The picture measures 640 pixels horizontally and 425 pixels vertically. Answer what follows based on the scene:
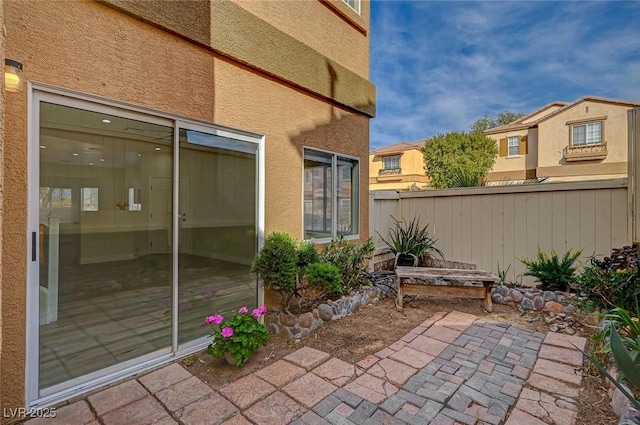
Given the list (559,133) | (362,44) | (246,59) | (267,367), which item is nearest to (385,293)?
(267,367)

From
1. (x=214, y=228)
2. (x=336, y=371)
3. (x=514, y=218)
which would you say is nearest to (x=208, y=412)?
(x=336, y=371)

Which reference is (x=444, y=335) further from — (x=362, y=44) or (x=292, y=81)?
(x=362, y=44)

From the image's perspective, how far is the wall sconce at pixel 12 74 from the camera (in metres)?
2.11

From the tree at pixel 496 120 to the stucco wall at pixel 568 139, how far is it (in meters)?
10.5

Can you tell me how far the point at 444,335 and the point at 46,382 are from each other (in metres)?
3.96

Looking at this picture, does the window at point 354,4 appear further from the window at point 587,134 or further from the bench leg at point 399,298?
the window at point 587,134

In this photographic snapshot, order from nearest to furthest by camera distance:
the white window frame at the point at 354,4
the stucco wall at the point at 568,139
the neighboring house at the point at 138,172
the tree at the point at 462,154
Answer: the neighboring house at the point at 138,172
the white window frame at the point at 354,4
the tree at the point at 462,154
the stucco wall at the point at 568,139

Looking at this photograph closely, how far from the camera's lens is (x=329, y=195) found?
5.02 meters

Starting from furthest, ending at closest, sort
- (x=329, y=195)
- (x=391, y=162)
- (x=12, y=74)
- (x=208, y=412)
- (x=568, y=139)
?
(x=391, y=162), (x=568, y=139), (x=329, y=195), (x=208, y=412), (x=12, y=74)

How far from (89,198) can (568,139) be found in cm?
2456

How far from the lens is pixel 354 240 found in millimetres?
5461

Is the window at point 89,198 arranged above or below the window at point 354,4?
below

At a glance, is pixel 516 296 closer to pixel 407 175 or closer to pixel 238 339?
pixel 238 339

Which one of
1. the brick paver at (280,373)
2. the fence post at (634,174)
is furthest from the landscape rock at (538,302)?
the brick paver at (280,373)
